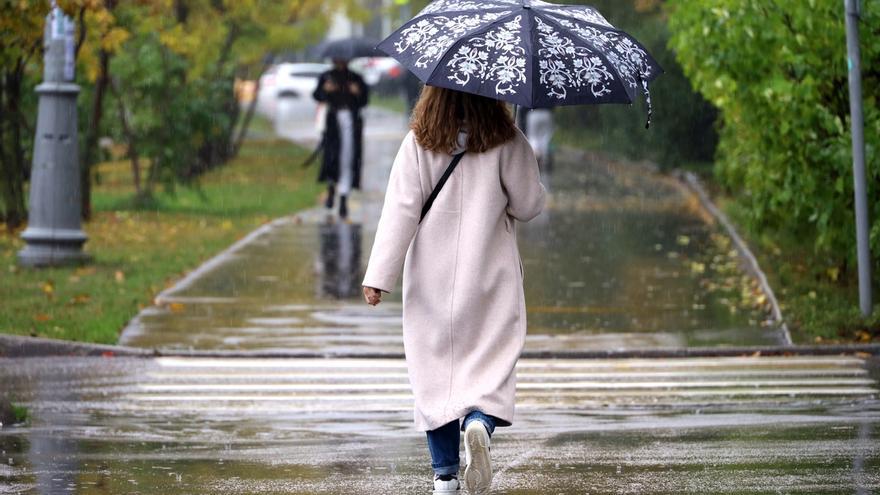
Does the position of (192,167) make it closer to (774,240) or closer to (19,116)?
(19,116)

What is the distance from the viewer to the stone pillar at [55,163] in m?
14.2

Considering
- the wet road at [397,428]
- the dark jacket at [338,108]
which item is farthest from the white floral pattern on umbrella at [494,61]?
the dark jacket at [338,108]

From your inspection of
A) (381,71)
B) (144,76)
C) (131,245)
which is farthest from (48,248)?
(381,71)

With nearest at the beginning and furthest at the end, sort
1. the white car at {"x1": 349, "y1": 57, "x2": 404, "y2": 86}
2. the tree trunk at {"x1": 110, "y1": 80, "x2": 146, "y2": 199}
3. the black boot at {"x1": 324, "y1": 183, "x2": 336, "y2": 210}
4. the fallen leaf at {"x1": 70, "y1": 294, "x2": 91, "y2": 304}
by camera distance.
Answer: the fallen leaf at {"x1": 70, "y1": 294, "x2": 91, "y2": 304} < the tree trunk at {"x1": 110, "y1": 80, "x2": 146, "y2": 199} < the black boot at {"x1": 324, "y1": 183, "x2": 336, "y2": 210} < the white car at {"x1": 349, "y1": 57, "x2": 404, "y2": 86}

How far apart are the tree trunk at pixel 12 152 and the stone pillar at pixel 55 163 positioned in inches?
120

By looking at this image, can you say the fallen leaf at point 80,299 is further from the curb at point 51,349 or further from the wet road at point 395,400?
the curb at point 51,349

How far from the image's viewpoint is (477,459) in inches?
220

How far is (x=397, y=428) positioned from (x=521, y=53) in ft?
9.75

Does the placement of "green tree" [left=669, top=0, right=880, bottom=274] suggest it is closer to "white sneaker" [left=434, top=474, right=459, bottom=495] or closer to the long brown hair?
the long brown hair

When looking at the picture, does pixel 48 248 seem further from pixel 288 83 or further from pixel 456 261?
pixel 288 83

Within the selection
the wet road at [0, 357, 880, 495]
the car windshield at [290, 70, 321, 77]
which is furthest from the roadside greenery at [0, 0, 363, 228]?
the car windshield at [290, 70, 321, 77]

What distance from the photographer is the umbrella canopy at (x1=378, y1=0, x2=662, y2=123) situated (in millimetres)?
5750

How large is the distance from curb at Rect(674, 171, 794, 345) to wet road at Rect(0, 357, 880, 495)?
4.58 ft

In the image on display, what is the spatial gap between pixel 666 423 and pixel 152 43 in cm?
1444
